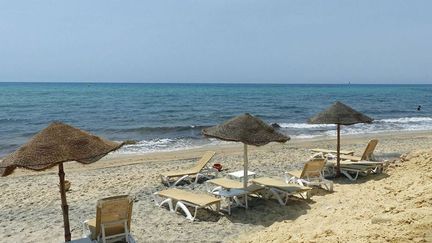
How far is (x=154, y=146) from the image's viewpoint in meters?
19.4

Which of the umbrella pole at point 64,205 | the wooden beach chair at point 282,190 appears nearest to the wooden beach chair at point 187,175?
the wooden beach chair at point 282,190

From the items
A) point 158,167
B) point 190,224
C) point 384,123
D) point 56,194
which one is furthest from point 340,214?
point 384,123

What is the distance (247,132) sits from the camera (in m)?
8.17

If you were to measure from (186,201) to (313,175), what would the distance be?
3.47 m

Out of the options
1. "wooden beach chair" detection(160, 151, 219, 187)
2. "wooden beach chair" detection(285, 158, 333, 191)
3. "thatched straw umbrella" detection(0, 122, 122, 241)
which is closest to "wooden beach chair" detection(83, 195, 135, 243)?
"thatched straw umbrella" detection(0, 122, 122, 241)

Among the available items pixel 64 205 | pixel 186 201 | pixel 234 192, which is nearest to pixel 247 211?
pixel 234 192

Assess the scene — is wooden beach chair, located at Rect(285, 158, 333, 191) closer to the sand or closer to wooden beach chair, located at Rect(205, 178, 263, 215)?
the sand

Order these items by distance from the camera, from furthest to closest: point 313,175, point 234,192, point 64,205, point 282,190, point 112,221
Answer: point 313,175, point 282,190, point 234,192, point 112,221, point 64,205

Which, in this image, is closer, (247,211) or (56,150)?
(56,150)

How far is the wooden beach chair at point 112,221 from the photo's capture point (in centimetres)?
604

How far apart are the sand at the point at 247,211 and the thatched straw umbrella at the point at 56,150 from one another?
7.08 ft

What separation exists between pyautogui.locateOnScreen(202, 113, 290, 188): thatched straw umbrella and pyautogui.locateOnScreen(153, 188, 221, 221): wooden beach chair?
0.97 metres

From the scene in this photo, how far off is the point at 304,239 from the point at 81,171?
378 inches

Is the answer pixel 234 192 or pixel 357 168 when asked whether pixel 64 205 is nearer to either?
pixel 234 192
